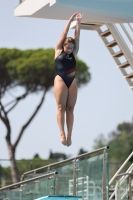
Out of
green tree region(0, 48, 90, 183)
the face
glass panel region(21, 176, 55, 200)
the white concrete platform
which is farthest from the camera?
green tree region(0, 48, 90, 183)

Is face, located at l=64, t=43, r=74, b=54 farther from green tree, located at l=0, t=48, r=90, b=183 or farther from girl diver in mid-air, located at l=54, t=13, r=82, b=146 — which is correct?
green tree, located at l=0, t=48, r=90, b=183

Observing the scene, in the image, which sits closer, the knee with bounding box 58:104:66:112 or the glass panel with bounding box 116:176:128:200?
the knee with bounding box 58:104:66:112

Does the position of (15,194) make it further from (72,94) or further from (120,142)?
(120,142)

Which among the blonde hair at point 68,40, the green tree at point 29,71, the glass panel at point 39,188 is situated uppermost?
the green tree at point 29,71

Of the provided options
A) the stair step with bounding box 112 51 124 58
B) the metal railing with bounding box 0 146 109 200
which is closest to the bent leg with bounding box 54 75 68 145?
the metal railing with bounding box 0 146 109 200

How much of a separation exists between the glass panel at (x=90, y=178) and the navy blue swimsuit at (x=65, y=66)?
1912 mm

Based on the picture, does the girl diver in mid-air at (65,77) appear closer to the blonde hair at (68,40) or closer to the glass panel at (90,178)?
the blonde hair at (68,40)

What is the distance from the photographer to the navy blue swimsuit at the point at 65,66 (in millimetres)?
10414

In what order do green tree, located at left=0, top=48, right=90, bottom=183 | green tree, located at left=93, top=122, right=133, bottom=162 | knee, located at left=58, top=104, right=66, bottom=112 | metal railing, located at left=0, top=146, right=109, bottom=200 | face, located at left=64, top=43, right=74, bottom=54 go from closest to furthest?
face, located at left=64, top=43, right=74, bottom=54 < knee, located at left=58, top=104, right=66, bottom=112 < metal railing, located at left=0, top=146, right=109, bottom=200 < green tree, located at left=0, top=48, right=90, bottom=183 < green tree, located at left=93, top=122, right=133, bottom=162

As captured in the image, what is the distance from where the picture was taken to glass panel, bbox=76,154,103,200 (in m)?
11.8

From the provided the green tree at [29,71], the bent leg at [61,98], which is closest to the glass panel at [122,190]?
the bent leg at [61,98]

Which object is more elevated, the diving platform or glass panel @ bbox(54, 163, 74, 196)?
the diving platform

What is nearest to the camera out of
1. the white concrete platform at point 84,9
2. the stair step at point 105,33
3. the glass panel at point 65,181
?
the glass panel at point 65,181

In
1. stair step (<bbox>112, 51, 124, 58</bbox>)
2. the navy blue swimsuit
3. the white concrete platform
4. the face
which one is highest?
stair step (<bbox>112, 51, 124, 58</bbox>)
